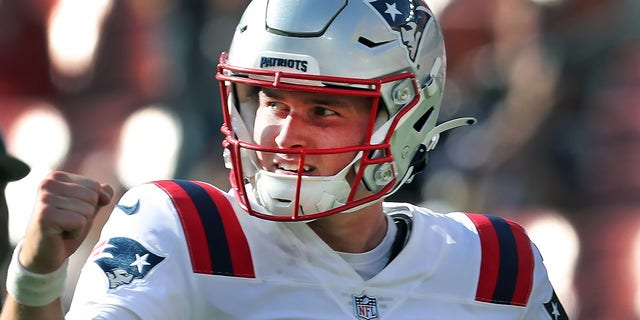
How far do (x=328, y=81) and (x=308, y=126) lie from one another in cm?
11

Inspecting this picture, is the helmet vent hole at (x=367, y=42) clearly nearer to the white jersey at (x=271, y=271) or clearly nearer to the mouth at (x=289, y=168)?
the mouth at (x=289, y=168)

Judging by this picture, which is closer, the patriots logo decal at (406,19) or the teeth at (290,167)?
the teeth at (290,167)

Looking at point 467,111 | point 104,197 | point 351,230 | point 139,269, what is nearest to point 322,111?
point 351,230

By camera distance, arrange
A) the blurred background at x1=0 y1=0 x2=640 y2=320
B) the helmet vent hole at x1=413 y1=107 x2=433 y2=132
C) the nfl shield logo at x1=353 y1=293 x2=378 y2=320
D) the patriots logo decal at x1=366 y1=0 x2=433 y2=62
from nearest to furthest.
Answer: the nfl shield logo at x1=353 y1=293 x2=378 y2=320 < the patriots logo decal at x1=366 y1=0 x2=433 y2=62 < the helmet vent hole at x1=413 y1=107 x2=433 y2=132 < the blurred background at x1=0 y1=0 x2=640 y2=320

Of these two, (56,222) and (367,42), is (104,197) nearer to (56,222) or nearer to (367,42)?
(56,222)

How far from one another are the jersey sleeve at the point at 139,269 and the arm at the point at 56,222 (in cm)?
25

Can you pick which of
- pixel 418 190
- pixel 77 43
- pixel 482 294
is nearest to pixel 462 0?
pixel 418 190

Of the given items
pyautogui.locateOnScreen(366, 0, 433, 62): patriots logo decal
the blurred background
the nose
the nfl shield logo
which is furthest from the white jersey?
the blurred background

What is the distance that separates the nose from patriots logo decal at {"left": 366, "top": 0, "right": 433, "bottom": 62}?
344 millimetres

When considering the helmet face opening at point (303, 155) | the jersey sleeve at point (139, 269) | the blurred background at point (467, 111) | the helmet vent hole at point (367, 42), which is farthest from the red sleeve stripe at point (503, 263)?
the blurred background at point (467, 111)

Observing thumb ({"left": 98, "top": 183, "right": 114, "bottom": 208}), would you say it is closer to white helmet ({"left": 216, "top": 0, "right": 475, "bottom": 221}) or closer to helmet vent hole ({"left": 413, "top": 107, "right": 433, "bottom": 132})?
white helmet ({"left": 216, "top": 0, "right": 475, "bottom": 221})

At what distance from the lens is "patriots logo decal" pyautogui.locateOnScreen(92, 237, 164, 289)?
346 centimetres

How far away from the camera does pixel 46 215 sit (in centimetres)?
304

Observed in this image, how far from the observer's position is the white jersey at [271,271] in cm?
349
